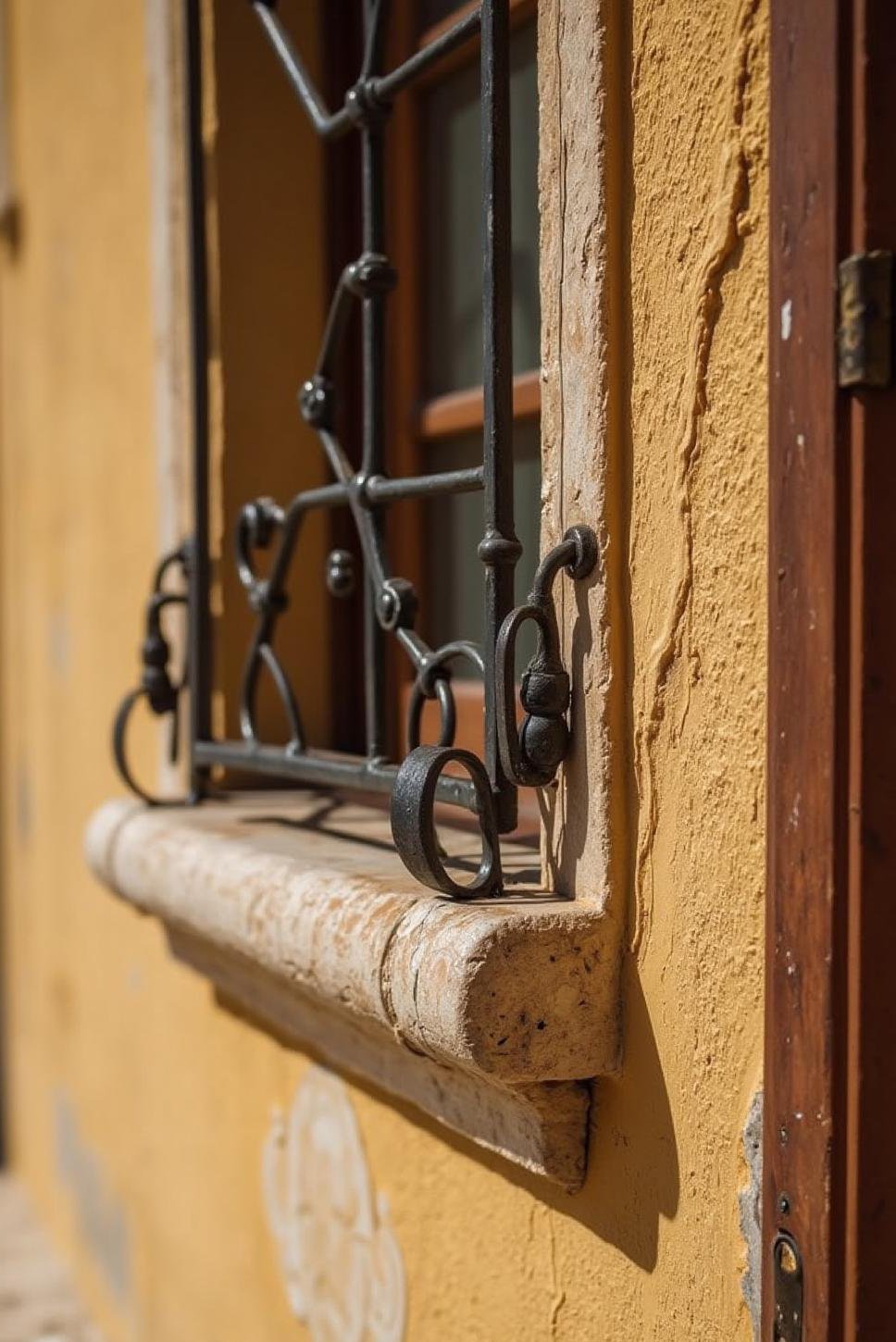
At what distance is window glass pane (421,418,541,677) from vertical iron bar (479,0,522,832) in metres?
0.36

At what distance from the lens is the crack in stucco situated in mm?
1115

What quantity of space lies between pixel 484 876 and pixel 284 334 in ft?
3.94

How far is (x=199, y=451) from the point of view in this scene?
219 cm

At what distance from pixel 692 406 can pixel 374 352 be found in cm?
60

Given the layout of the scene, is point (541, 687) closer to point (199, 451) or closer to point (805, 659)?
point (805, 659)

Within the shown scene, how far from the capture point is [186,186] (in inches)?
87.5

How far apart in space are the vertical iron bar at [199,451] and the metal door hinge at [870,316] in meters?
1.33

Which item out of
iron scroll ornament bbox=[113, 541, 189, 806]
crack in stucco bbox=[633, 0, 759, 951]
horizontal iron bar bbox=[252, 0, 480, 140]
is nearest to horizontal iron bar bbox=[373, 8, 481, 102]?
horizontal iron bar bbox=[252, 0, 480, 140]

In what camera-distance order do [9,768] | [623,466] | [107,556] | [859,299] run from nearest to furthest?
[859,299] → [623,466] → [107,556] → [9,768]

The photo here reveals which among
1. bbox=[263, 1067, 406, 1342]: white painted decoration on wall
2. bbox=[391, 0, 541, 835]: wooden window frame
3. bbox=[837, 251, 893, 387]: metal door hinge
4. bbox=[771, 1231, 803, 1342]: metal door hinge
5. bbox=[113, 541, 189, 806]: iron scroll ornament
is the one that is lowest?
bbox=[263, 1067, 406, 1342]: white painted decoration on wall

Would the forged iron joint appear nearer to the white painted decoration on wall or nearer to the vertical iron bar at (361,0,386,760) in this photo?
the vertical iron bar at (361,0,386,760)

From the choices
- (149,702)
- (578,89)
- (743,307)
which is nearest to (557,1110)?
(743,307)

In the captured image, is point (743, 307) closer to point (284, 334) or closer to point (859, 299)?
point (859, 299)

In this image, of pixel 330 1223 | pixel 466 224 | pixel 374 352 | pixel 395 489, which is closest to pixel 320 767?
pixel 395 489
